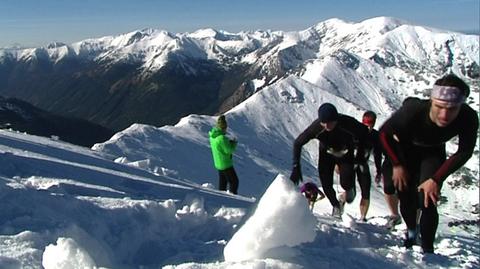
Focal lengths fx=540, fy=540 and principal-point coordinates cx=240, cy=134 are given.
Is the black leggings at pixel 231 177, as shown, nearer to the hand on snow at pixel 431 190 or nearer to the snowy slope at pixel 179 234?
the snowy slope at pixel 179 234

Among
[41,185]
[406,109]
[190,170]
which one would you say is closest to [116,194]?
[41,185]

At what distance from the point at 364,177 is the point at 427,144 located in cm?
384

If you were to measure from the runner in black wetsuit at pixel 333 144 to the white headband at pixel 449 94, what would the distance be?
2810 millimetres

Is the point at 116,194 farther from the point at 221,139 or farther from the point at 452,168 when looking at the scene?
the point at 452,168

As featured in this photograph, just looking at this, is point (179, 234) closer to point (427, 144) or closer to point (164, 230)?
point (164, 230)

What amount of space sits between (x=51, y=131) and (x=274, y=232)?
454 feet

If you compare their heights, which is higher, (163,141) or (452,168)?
(452,168)

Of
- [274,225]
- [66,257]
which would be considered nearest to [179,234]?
[274,225]

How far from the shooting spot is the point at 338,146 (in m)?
9.77

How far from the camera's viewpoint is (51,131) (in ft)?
445

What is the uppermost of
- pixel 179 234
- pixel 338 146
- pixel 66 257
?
pixel 66 257

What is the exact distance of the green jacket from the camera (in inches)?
528

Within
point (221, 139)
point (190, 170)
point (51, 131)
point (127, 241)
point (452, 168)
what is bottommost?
point (51, 131)

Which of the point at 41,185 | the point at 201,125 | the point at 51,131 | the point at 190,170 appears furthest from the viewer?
the point at 51,131
